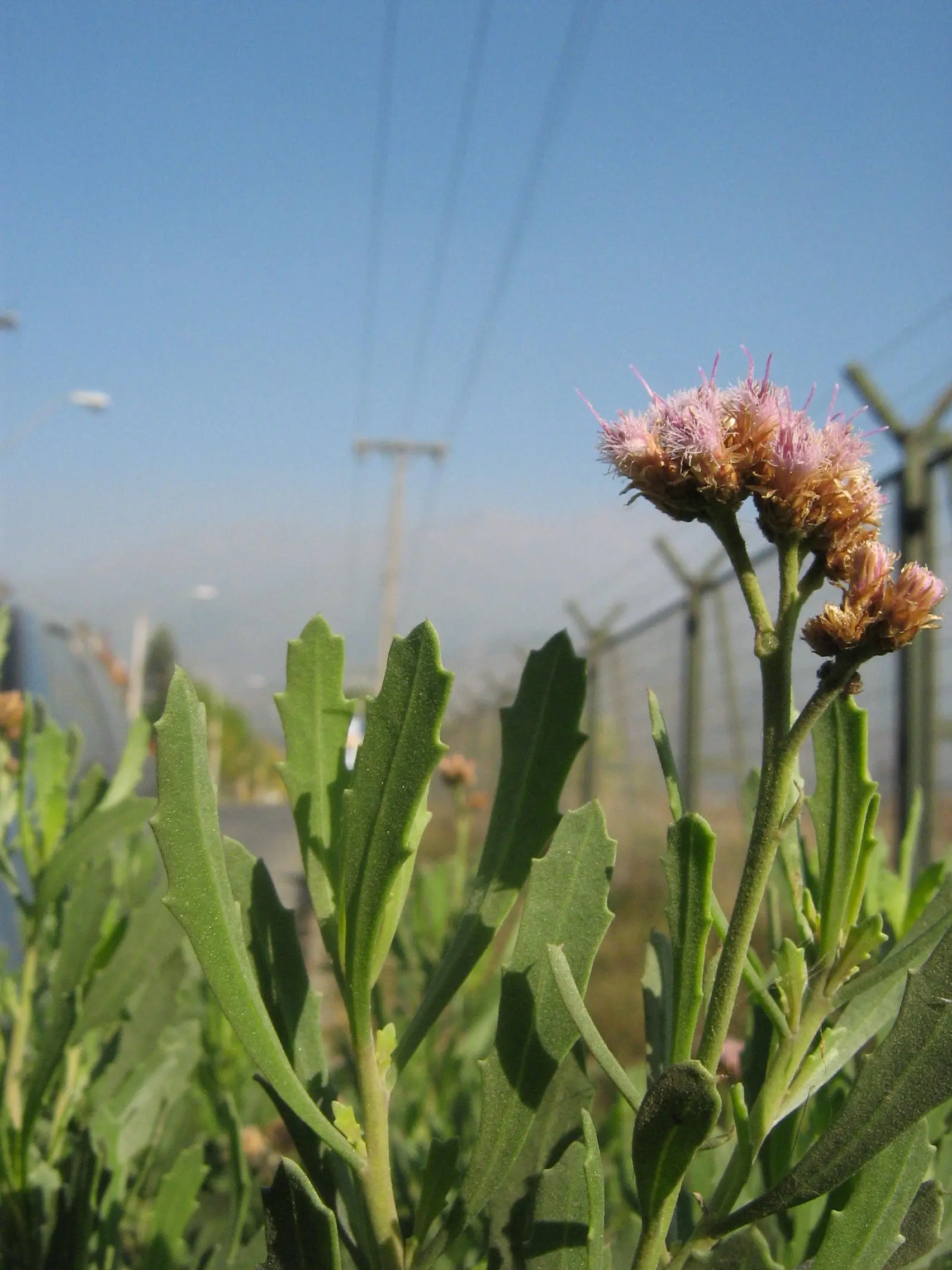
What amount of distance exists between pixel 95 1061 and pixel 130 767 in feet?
1.35

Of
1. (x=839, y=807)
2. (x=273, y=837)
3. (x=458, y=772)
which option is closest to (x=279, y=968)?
(x=839, y=807)

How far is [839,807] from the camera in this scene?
2.86 ft

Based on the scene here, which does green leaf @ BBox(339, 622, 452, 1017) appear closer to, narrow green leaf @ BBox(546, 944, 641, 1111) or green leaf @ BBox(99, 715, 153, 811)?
narrow green leaf @ BBox(546, 944, 641, 1111)

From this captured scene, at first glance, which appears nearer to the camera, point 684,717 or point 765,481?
point 765,481

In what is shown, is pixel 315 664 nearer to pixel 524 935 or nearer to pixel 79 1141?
pixel 524 935

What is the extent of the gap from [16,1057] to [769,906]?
93 cm

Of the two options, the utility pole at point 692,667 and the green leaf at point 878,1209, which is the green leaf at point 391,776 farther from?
the utility pole at point 692,667

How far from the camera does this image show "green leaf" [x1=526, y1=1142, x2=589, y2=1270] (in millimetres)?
780

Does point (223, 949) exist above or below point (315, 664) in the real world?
below

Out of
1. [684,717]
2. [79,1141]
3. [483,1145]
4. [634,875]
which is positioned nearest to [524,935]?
[483,1145]

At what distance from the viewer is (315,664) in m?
0.87

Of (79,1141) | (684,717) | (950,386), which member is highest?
(950,386)

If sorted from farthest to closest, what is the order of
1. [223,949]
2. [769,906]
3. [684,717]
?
[684,717]
[769,906]
[223,949]

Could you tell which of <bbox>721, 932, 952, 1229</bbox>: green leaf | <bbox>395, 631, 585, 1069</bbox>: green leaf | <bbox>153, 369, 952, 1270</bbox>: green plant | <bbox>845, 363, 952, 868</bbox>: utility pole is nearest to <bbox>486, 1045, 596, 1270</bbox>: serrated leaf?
<bbox>153, 369, 952, 1270</bbox>: green plant
